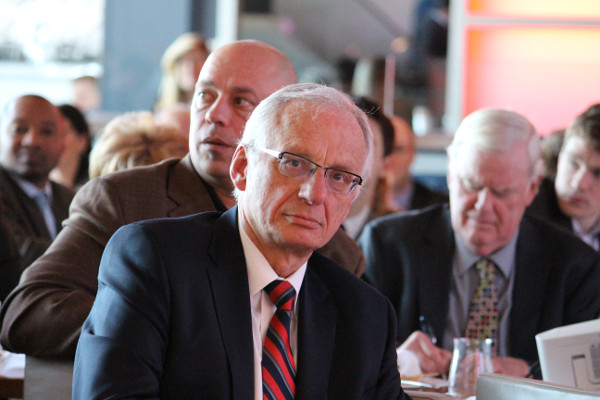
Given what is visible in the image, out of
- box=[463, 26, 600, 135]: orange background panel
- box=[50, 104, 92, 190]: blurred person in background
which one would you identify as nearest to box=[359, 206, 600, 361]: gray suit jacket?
box=[50, 104, 92, 190]: blurred person in background

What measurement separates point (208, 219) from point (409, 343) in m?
1.08

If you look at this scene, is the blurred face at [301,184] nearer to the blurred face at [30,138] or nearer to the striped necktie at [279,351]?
the striped necktie at [279,351]

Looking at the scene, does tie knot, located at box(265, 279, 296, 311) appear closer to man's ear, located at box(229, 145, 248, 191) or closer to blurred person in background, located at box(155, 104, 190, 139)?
man's ear, located at box(229, 145, 248, 191)

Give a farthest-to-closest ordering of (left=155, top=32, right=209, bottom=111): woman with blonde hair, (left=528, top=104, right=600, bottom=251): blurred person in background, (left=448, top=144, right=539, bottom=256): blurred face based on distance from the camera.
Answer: (left=155, top=32, right=209, bottom=111): woman with blonde hair
(left=528, top=104, right=600, bottom=251): blurred person in background
(left=448, top=144, right=539, bottom=256): blurred face

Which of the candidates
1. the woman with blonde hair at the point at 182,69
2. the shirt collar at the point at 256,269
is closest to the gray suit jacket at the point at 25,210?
the woman with blonde hair at the point at 182,69

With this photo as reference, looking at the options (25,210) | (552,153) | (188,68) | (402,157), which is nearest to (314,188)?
(25,210)

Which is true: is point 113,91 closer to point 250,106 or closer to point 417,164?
point 417,164

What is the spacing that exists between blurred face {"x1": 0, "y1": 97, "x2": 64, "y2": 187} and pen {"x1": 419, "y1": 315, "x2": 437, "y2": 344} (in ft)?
7.15

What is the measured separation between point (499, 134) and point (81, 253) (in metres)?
1.46

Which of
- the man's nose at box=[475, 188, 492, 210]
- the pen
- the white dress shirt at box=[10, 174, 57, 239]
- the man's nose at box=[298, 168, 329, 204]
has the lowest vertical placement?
the pen

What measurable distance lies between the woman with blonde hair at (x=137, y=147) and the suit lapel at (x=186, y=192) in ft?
1.81

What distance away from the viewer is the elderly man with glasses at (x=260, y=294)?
179cm

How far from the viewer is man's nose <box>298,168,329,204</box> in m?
1.90

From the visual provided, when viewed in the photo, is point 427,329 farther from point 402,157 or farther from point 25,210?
point 402,157
